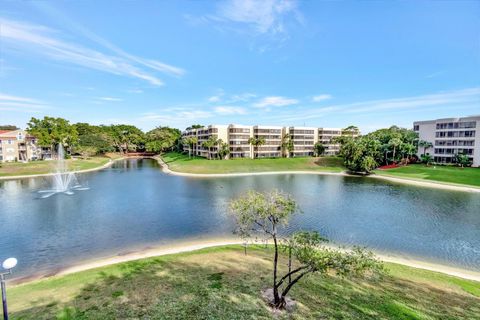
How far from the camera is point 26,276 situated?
17250 millimetres

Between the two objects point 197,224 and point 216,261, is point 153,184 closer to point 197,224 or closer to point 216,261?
point 197,224

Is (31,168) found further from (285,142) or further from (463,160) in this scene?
(463,160)

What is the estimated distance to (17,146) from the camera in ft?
261

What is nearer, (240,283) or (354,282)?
(240,283)

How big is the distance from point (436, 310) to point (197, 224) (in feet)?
74.3

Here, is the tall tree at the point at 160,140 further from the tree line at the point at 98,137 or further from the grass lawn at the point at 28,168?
the grass lawn at the point at 28,168

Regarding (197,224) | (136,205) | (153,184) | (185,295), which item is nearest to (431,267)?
(185,295)

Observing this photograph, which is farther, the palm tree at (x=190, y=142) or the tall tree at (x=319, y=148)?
the palm tree at (x=190, y=142)

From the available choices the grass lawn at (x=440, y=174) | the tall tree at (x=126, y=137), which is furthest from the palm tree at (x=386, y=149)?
the tall tree at (x=126, y=137)

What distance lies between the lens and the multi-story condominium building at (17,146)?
76000mm

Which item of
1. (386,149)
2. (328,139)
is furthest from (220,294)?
(328,139)

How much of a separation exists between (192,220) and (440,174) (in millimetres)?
68547

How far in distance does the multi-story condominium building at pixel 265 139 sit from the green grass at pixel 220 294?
7479 centimetres

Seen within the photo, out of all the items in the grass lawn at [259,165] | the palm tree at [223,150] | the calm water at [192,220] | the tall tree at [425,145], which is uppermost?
the tall tree at [425,145]
